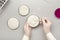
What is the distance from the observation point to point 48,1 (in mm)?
1307

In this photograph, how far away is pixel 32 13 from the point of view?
52.2 inches

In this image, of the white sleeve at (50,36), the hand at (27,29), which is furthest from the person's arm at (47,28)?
the hand at (27,29)

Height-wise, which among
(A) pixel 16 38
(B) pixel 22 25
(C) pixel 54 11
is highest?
(C) pixel 54 11

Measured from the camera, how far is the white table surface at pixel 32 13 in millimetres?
1312

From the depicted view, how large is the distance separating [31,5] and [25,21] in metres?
0.14

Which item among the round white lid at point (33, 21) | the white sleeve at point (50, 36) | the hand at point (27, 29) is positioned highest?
the round white lid at point (33, 21)

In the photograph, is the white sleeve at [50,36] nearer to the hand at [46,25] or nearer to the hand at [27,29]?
the hand at [46,25]

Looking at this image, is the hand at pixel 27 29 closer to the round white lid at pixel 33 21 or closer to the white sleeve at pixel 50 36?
the round white lid at pixel 33 21

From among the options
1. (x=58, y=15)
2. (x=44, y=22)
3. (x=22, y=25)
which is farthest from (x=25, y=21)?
(x=58, y=15)

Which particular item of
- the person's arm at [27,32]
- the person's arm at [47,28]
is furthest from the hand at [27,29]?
the person's arm at [47,28]

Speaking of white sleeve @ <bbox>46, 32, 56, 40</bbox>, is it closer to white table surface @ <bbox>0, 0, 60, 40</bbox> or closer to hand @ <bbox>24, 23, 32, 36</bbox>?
white table surface @ <bbox>0, 0, 60, 40</bbox>

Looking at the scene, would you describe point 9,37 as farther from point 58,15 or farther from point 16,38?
point 58,15

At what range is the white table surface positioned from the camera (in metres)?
1.31

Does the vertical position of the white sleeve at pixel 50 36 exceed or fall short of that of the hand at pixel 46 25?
it falls short
